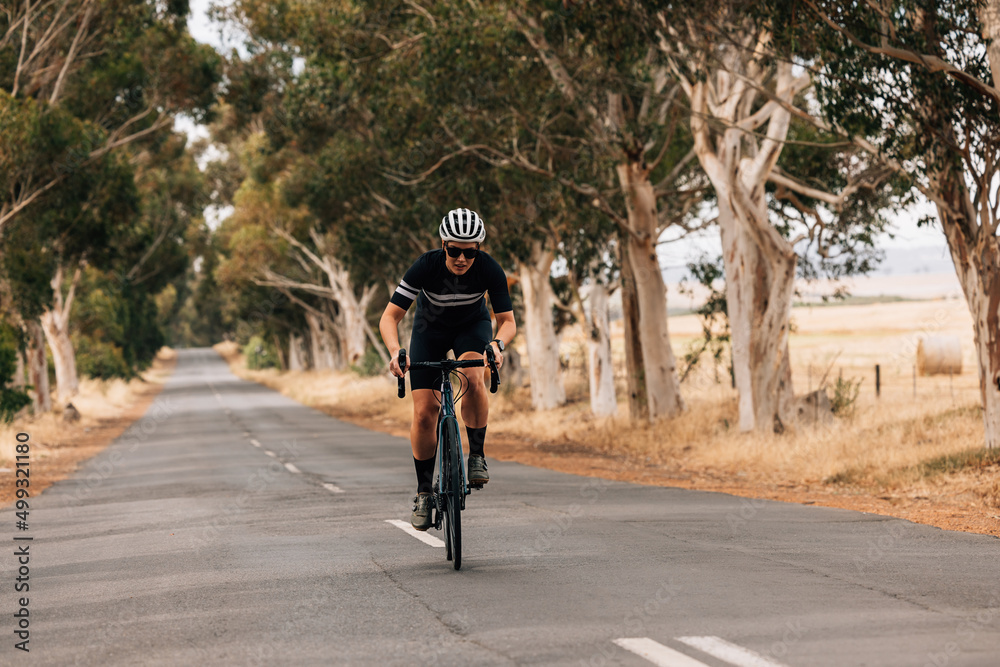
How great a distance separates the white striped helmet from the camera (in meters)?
6.76

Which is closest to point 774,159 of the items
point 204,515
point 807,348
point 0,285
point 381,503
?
point 381,503

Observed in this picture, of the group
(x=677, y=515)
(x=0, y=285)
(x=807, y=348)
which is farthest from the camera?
(x=807, y=348)

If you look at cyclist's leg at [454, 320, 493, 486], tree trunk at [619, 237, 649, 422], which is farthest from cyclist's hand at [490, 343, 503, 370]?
tree trunk at [619, 237, 649, 422]

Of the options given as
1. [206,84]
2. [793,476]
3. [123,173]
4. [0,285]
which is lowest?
[793,476]

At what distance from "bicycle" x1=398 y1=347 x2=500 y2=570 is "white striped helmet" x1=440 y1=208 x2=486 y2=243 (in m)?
0.69

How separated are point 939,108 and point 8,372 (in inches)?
925

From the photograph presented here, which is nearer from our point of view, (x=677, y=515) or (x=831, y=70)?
(x=677, y=515)

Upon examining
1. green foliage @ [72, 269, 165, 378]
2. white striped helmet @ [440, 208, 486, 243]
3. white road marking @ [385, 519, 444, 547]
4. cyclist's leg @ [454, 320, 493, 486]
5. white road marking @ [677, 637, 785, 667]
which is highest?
green foliage @ [72, 269, 165, 378]

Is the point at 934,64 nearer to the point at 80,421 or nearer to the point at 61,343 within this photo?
the point at 80,421

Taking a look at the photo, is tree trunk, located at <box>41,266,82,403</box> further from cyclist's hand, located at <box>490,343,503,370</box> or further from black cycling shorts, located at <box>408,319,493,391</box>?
cyclist's hand, located at <box>490,343,503,370</box>

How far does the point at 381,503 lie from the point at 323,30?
591 inches

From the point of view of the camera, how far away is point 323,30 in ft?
78.1

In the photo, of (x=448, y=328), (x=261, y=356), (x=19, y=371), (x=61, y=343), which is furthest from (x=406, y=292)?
(x=261, y=356)

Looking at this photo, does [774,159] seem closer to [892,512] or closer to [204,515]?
[892,512]
